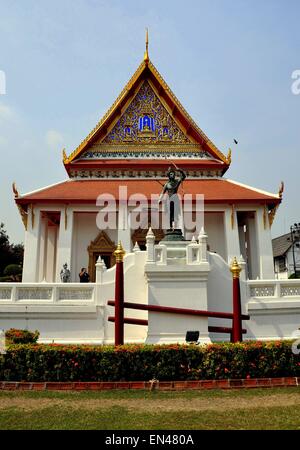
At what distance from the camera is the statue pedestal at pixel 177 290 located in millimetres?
8047

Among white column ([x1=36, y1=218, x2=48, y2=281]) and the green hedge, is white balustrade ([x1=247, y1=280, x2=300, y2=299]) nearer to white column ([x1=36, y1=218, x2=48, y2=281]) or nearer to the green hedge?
the green hedge

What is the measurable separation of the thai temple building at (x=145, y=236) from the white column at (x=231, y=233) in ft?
0.12

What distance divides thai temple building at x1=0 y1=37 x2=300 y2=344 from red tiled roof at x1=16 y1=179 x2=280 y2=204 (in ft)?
0.13

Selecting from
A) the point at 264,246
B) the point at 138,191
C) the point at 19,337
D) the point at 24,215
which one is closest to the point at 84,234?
the point at 24,215

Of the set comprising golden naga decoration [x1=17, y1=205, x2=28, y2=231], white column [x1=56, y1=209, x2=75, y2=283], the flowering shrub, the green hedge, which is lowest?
the green hedge

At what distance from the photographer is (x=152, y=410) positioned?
4.56 metres

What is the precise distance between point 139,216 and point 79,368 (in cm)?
995

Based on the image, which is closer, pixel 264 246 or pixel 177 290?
pixel 177 290

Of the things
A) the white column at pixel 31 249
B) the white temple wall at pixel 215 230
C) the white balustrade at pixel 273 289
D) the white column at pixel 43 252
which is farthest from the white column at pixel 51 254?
Result: the white balustrade at pixel 273 289

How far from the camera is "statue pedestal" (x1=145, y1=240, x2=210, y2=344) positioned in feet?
26.4

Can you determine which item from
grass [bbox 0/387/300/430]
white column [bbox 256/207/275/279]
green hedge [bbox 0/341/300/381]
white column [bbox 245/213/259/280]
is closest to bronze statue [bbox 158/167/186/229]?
green hedge [bbox 0/341/300/381]

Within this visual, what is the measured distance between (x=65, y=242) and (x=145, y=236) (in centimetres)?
307

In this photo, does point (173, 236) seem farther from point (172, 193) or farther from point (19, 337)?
point (19, 337)

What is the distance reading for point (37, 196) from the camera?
49.8 feet
